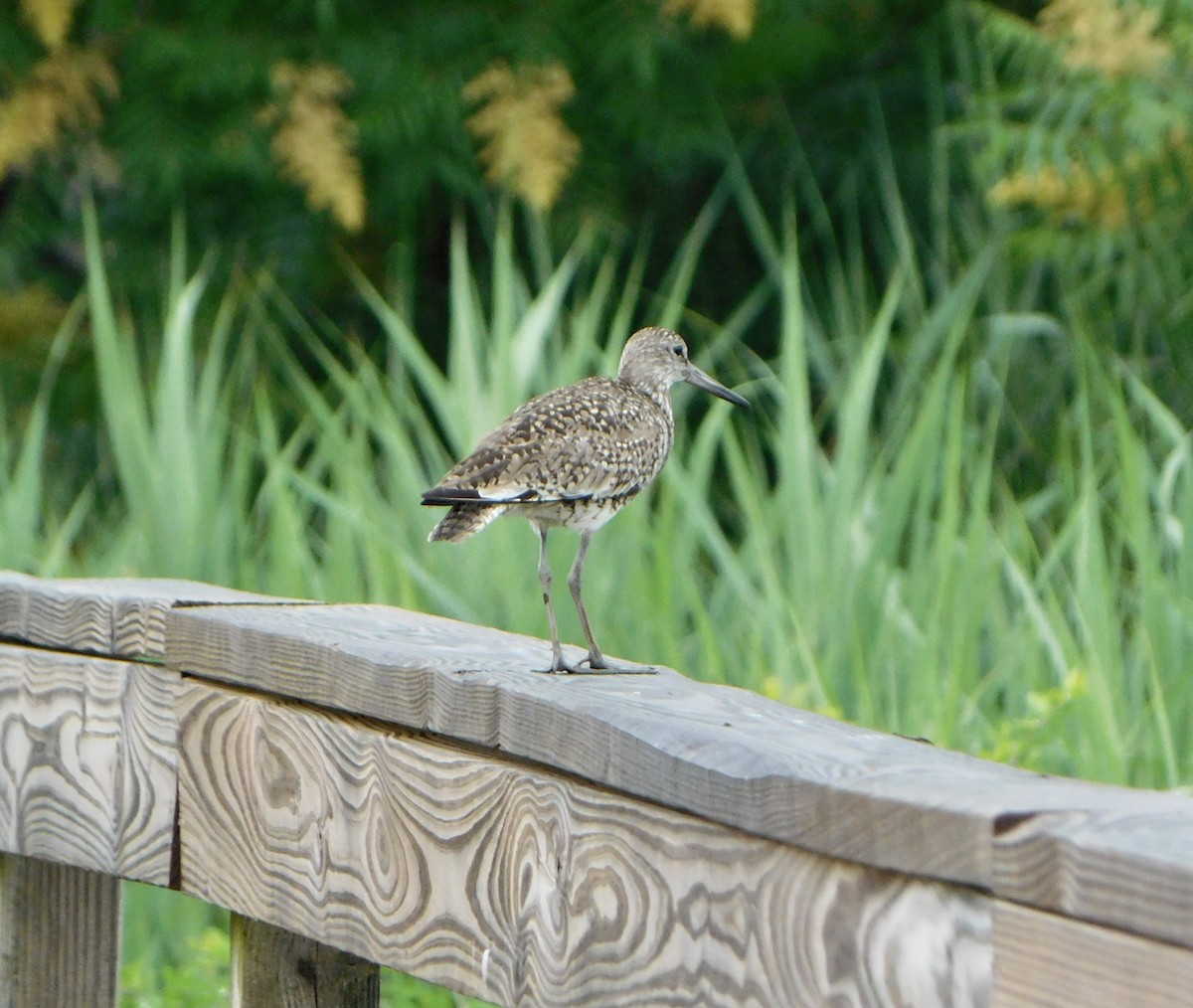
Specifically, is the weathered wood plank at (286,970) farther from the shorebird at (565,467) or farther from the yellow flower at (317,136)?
the yellow flower at (317,136)

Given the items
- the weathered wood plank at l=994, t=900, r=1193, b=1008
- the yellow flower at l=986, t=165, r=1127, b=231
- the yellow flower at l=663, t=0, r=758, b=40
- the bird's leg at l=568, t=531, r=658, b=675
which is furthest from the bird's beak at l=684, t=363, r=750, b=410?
the yellow flower at l=663, t=0, r=758, b=40

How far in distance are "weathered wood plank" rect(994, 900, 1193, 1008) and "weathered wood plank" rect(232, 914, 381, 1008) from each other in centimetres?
114

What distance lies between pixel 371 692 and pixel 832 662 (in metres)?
1.69

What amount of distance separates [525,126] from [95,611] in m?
4.42

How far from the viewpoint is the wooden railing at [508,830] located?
1.22 meters

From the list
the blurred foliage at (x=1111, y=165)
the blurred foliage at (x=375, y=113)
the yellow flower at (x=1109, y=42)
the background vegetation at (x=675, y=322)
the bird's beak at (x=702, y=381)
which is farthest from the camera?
the blurred foliage at (x=375, y=113)

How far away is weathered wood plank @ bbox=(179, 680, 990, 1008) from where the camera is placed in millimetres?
1364

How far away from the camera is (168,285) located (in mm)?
7270

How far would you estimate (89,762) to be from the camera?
2.29 m

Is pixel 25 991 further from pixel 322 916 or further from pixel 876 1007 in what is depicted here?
pixel 876 1007

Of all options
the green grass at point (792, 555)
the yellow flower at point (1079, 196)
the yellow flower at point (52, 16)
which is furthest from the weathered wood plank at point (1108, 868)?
Result: the yellow flower at point (52, 16)

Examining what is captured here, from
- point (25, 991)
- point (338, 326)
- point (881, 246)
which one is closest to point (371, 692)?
point (25, 991)

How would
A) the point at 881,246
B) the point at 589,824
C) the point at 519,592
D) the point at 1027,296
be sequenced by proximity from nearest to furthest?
the point at 589,824
the point at 519,592
the point at 1027,296
the point at 881,246

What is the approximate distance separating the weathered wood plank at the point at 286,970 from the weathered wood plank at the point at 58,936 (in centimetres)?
29
